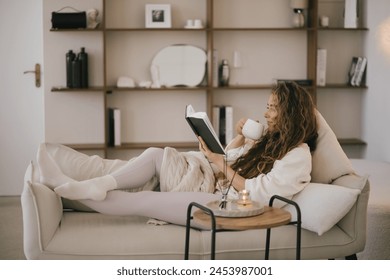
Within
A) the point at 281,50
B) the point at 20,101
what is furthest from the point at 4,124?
the point at 281,50

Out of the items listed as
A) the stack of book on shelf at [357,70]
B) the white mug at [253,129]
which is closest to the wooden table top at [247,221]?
the white mug at [253,129]

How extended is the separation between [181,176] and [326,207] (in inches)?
26.8

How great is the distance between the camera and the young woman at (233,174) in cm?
291

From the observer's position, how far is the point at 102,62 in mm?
5109

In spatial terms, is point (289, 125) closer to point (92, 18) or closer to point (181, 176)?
point (181, 176)

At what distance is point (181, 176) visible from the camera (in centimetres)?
316

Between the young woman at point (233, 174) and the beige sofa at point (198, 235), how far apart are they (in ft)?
0.24

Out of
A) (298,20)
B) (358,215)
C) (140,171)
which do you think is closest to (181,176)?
(140,171)

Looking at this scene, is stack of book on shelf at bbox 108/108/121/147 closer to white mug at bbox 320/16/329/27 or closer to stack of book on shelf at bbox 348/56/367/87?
white mug at bbox 320/16/329/27

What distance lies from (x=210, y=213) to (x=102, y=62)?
2902mm

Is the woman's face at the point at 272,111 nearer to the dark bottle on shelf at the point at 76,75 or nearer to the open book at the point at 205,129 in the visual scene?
the open book at the point at 205,129

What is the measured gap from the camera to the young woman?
2.91 m

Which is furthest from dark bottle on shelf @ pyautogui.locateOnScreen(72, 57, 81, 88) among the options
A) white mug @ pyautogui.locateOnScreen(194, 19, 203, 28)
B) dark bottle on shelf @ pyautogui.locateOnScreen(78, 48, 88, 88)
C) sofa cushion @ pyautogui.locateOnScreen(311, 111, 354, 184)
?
sofa cushion @ pyautogui.locateOnScreen(311, 111, 354, 184)
